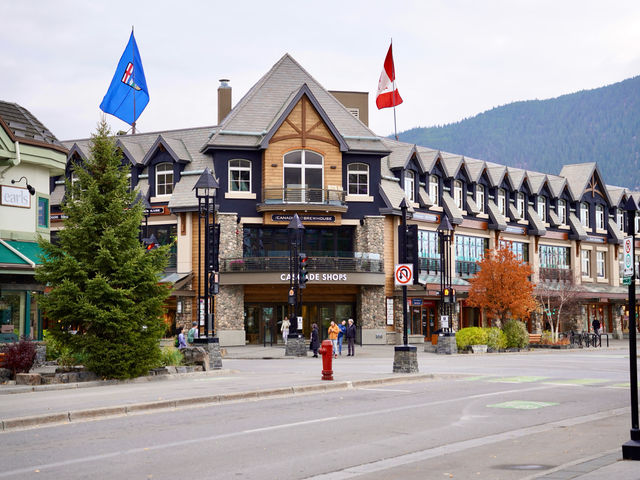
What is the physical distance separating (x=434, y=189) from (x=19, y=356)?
1595 inches

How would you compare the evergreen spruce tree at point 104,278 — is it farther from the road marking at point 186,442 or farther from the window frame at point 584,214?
the window frame at point 584,214

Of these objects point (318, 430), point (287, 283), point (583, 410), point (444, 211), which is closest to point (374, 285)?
point (287, 283)

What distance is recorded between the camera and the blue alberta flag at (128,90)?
52.3 m

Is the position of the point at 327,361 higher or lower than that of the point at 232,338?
higher

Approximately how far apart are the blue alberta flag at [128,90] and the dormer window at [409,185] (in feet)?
58.2

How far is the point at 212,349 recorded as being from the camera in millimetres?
25812

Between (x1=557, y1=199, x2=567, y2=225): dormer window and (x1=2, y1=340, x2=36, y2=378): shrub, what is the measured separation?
55.6 meters

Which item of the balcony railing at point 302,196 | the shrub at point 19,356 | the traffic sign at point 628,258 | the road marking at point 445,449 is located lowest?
the road marking at point 445,449

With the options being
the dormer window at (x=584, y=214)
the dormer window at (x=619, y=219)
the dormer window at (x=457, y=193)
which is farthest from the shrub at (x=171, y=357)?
the dormer window at (x=619, y=219)

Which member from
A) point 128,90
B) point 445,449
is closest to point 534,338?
point 128,90

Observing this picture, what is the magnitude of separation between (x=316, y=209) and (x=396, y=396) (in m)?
31.4

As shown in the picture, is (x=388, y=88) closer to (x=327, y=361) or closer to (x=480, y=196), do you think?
(x=480, y=196)

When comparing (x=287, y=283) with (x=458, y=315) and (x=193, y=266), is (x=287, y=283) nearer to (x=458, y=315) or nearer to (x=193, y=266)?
(x=193, y=266)

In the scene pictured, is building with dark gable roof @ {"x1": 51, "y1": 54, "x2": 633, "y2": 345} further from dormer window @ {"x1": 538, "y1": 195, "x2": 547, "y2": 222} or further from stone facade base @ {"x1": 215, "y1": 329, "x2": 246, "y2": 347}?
dormer window @ {"x1": 538, "y1": 195, "x2": 547, "y2": 222}
